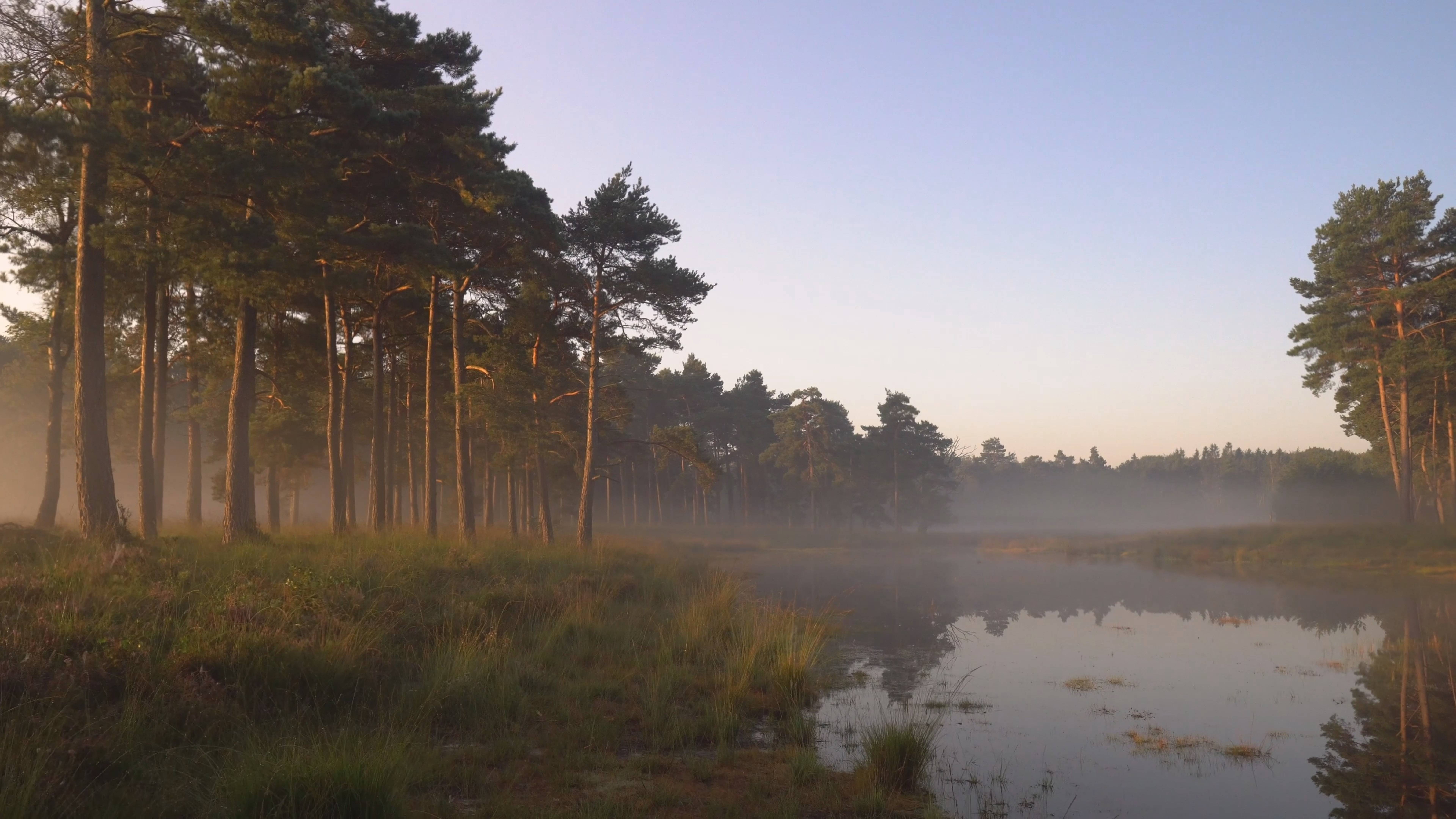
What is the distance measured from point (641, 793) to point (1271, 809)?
19.7ft

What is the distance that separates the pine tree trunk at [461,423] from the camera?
23.0m

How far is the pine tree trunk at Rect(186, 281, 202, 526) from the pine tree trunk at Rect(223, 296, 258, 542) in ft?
16.2

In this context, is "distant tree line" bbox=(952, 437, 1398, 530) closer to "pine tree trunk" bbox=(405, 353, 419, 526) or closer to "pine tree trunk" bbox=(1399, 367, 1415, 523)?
"pine tree trunk" bbox=(1399, 367, 1415, 523)

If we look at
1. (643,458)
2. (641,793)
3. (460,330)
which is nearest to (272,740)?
(641,793)

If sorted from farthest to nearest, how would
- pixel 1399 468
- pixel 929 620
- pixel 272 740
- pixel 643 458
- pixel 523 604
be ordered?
1. pixel 643 458
2. pixel 1399 468
3. pixel 929 620
4. pixel 523 604
5. pixel 272 740

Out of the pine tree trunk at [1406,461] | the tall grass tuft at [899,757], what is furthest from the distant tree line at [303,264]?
the pine tree trunk at [1406,461]

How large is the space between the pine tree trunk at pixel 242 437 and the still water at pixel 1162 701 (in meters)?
14.0

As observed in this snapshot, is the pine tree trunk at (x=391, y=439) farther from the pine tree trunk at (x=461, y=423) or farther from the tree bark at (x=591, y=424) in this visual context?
the tree bark at (x=591, y=424)

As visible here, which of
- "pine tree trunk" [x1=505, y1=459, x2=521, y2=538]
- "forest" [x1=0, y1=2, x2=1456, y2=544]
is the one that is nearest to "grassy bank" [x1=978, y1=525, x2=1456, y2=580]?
"forest" [x1=0, y1=2, x2=1456, y2=544]

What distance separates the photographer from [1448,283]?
33.6 m

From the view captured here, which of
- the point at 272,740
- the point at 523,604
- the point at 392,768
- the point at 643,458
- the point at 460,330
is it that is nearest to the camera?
the point at 392,768

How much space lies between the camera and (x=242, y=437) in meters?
18.2

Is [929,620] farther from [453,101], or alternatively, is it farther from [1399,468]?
[1399,468]

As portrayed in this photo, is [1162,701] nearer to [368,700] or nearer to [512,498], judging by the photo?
[368,700]
